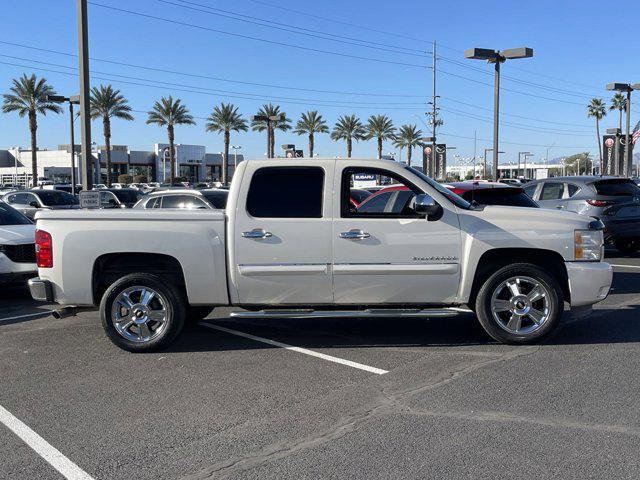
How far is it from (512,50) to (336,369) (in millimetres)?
19806

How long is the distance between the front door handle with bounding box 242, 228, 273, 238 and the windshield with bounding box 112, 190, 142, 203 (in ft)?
60.3

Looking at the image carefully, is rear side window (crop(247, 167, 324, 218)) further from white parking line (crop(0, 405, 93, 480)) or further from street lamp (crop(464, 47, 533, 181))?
street lamp (crop(464, 47, 533, 181))

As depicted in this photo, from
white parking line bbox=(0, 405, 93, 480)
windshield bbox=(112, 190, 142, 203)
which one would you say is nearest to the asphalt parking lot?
white parking line bbox=(0, 405, 93, 480)

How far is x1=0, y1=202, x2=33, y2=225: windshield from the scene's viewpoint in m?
11.1

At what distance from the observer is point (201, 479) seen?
149 inches

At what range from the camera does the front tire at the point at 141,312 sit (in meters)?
6.53

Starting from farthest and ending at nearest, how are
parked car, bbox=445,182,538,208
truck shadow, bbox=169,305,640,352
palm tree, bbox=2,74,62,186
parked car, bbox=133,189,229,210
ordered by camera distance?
palm tree, bbox=2,74,62,186
parked car, bbox=133,189,229,210
parked car, bbox=445,182,538,208
truck shadow, bbox=169,305,640,352

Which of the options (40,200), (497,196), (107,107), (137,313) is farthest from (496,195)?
(107,107)

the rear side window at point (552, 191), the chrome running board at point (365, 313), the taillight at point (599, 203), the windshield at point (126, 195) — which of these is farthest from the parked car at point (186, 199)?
the windshield at point (126, 195)

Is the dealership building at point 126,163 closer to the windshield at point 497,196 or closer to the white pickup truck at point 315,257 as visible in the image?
the windshield at point 497,196

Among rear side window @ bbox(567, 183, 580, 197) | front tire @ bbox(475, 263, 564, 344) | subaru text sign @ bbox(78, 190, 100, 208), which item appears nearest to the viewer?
front tire @ bbox(475, 263, 564, 344)

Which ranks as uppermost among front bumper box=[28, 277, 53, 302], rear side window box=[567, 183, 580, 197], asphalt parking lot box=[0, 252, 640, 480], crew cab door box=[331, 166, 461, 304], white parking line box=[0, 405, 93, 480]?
rear side window box=[567, 183, 580, 197]

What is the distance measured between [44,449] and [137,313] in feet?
8.03

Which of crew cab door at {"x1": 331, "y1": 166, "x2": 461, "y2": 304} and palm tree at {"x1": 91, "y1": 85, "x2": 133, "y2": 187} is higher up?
palm tree at {"x1": 91, "y1": 85, "x2": 133, "y2": 187}
